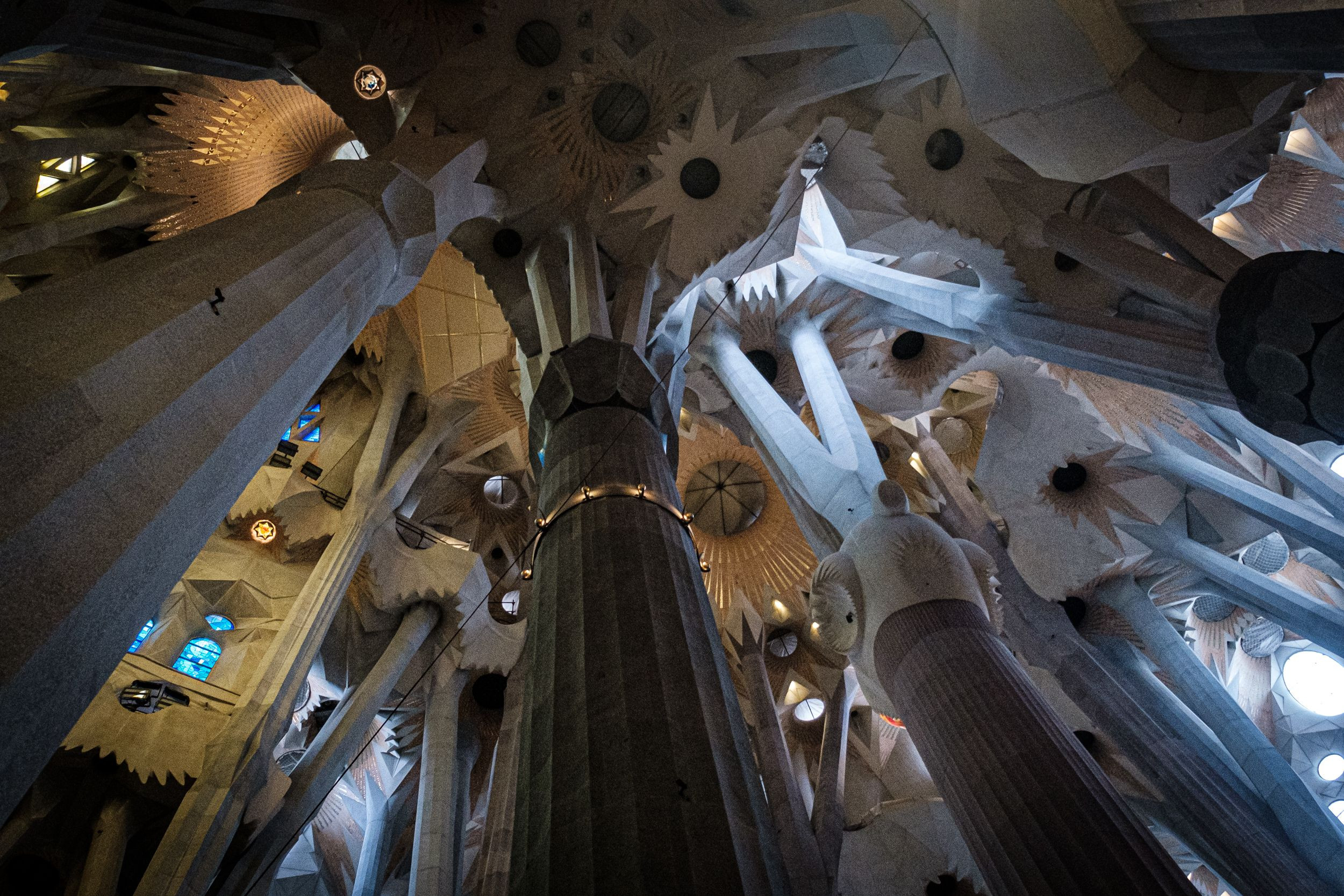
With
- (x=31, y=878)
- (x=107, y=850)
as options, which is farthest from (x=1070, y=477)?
(x=31, y=878)

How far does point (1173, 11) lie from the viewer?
338 centimetres

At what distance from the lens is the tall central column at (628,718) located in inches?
89.1

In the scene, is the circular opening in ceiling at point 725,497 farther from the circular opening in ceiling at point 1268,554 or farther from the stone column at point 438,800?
the circular opening in ceiling at point 1268,554

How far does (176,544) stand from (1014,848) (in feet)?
13.1

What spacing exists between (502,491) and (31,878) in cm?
739

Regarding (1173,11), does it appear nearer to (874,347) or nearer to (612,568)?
(612,568)

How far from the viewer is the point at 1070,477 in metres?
11.6

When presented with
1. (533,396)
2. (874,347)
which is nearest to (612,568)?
(533,396)

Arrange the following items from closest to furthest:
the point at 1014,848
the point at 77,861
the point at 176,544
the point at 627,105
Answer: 1. the point at 176,544
2. the point at 1014,848
3. the point at 627,105
4. the point at 77,861

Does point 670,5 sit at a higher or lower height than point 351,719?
higher

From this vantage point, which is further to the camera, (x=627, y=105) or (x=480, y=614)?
(x=480, y=614)

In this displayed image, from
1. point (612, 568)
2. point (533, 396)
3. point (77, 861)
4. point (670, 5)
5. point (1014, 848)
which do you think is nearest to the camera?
point (612, 568)

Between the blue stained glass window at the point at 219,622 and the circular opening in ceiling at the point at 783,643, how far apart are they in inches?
319

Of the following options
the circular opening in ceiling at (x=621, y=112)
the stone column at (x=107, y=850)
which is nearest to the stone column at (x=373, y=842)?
the stone column at (x=107, y=850)
